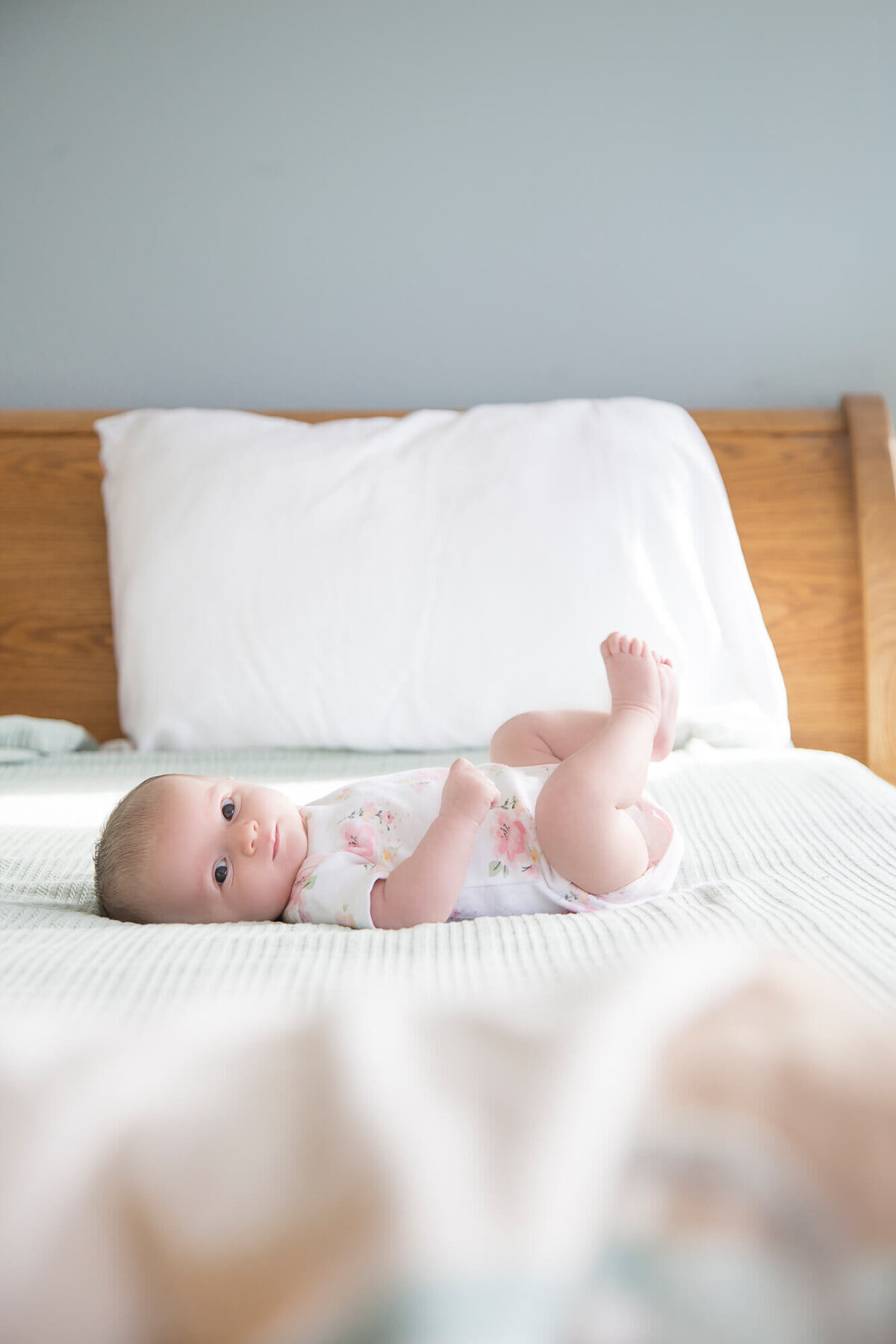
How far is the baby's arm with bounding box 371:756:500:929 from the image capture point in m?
0.80

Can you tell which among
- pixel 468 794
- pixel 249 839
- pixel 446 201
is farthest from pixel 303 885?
pixel 446 201

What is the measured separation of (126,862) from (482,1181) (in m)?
0.60

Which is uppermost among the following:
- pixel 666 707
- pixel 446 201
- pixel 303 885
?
pixel 446 201

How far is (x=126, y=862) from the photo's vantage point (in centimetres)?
86

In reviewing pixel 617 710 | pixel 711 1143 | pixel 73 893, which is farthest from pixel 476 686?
pixel 711 1143

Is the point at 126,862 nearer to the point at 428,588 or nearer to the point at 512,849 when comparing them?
the point at 512,849

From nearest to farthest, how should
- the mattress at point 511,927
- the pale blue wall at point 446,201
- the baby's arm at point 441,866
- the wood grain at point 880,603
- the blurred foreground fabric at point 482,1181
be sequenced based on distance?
1. the blurred foreground fabric at point 482,1181
2. the mattress at point 511,927
3. the baby's arm at point 441,866
4. the wood grain at point 880,603
5. the pale blue wall at point 446,201

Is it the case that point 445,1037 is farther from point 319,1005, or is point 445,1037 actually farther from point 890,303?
point 890,303

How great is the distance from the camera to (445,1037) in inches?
16.2

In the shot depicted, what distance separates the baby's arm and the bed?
0.06 m

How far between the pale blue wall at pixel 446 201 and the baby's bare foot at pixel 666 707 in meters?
0.97

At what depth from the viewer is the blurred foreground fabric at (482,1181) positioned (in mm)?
291

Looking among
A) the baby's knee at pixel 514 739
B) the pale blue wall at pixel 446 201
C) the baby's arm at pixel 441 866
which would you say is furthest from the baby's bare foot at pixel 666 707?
the pale blue wall at pixel 446 201

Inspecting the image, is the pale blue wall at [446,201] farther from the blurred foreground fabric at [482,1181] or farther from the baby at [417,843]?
the blurred foreground fabric at [482,1181]
